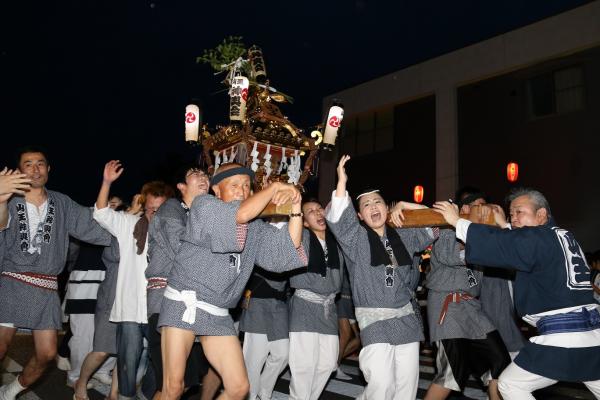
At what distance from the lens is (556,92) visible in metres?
17.1

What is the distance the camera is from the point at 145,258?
492 centimetres

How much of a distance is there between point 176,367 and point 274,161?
5521mm

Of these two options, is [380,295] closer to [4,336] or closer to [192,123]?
[4,336]

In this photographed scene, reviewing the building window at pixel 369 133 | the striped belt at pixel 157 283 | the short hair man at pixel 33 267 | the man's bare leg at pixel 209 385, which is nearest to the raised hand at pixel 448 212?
the striped belt at pixel 157 283

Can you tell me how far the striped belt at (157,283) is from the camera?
4312 mm

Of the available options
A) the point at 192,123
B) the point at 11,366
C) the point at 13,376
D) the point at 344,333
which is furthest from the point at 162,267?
the point at 192,123

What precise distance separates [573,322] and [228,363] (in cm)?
227

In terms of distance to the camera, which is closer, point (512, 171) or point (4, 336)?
point (4, 336)

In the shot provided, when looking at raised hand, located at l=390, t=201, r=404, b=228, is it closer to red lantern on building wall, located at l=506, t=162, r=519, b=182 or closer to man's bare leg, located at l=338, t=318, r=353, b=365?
man's bare leg, located at l=338, t=318, r=353, b=365

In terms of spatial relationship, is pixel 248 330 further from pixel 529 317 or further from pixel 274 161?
pixel 274 161

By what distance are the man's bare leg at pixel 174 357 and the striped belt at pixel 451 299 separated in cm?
242

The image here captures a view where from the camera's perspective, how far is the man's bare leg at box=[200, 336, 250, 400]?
10.9 ft

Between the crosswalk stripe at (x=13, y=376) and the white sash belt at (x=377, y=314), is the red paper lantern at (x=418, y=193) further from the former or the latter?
the white sash belt at (x=377, y=314)

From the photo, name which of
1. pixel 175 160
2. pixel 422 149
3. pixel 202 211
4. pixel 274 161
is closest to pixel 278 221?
pixel 202 211
